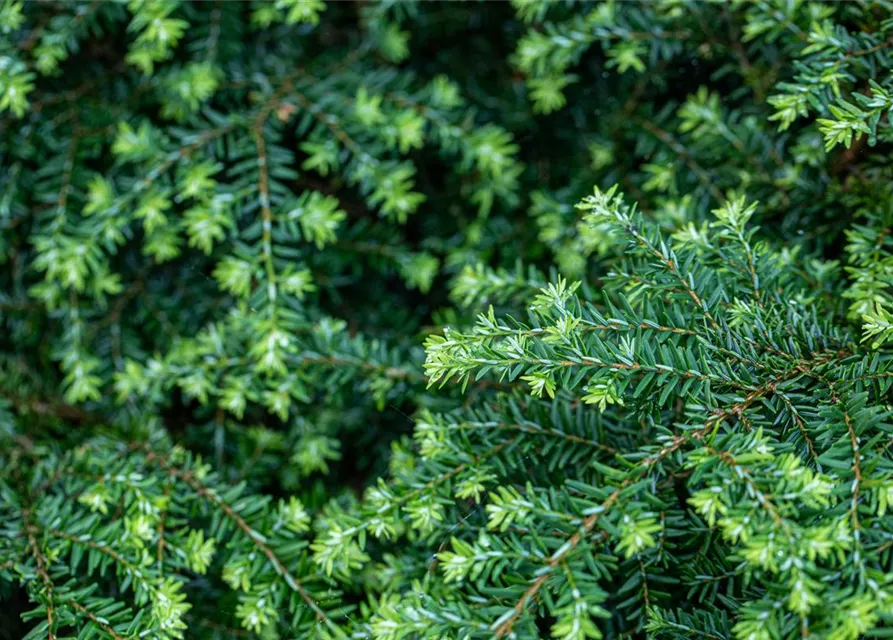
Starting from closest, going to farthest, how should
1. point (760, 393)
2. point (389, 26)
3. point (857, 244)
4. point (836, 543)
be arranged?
point (836, 543) → point (760, 393) → point (857, 244) → point (389, 26)

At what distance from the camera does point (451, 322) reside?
3.97ft

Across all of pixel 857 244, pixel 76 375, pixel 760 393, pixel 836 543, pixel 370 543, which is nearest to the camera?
pixel 836 543

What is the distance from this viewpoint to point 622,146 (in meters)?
1.33

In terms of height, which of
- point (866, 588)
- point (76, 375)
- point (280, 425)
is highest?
point (866, 588)

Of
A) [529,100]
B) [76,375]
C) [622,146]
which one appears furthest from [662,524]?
[76,375]

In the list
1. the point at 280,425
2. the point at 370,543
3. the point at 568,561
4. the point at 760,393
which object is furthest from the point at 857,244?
the point at 280,425

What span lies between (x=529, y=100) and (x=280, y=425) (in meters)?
0.78

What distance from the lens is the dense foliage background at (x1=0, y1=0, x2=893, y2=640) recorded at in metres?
0.79

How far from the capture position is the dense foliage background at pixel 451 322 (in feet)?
2.58

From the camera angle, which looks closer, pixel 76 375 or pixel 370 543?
pixel 370 543

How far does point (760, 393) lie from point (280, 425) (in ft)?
2.99

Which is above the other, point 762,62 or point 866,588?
point 762,62

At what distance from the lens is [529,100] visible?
1428mm

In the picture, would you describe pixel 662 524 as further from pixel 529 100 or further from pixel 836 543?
pixel 529 100
